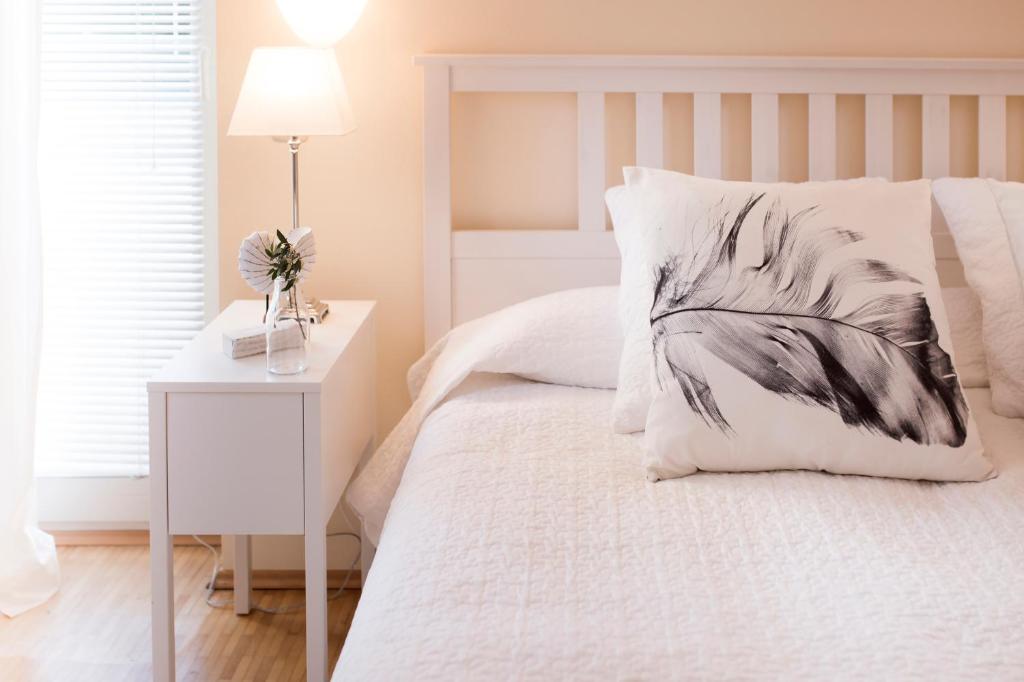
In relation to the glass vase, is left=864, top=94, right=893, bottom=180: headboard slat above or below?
above

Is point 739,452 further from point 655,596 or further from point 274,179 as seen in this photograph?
point 274,179

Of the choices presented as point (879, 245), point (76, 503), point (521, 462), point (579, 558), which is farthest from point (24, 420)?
point (879, 245)

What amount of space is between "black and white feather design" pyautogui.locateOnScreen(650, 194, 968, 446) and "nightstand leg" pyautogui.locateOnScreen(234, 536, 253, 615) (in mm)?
1082

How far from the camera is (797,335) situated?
1.66m

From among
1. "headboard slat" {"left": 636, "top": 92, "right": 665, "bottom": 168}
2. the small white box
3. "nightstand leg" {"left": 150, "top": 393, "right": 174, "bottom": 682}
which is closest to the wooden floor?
"nightstand leg" {"left": 150, "top": 393, "right": 174, "bottom": 682}

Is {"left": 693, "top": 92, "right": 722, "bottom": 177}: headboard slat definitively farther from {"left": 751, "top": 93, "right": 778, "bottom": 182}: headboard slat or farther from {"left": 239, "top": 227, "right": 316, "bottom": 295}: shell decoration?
{"left": 239, "top": 227, "right": 316, "bottom": 295}: shell decoration

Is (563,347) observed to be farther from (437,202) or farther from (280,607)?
(280,607)

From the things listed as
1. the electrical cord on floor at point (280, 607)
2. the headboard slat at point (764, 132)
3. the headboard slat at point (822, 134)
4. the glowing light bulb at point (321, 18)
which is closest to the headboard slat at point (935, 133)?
the headboard slat at point (822, 134)

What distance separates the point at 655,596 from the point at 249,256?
95 centimetres

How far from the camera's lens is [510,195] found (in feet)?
8.04

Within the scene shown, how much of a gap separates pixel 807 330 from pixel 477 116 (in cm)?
101

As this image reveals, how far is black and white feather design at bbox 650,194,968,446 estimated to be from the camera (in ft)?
5.31

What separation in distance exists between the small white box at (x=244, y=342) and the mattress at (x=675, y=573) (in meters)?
0.39

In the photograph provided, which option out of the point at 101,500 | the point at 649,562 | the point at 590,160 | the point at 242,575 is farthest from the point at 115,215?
the point at 649,562
